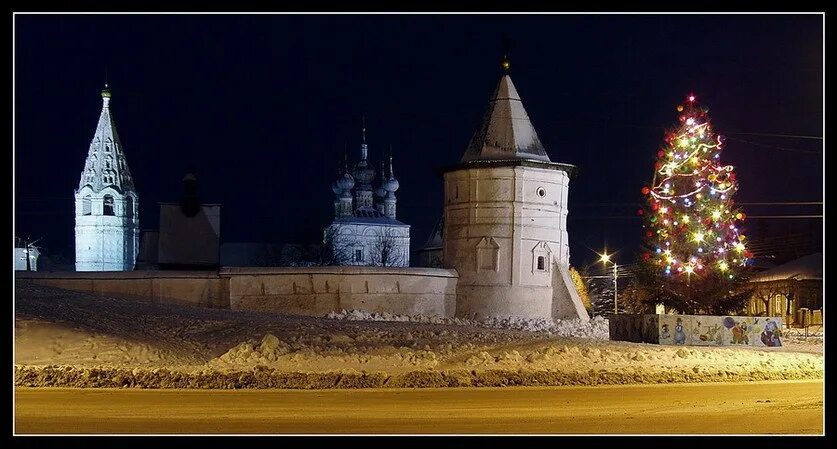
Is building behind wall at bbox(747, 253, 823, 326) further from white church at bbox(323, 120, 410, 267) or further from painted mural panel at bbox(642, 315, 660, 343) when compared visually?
white church at bbox(323, 120, 410, 267)

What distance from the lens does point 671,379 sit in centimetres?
2061

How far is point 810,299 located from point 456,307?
749 inches

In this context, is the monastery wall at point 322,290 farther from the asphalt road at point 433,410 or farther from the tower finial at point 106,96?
the tower finial at point 106,96

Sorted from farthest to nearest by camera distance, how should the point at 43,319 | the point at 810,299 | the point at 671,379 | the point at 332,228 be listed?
the point at 332,228 < the point at 810,299 < the point at 43,319 < the point at 671,379

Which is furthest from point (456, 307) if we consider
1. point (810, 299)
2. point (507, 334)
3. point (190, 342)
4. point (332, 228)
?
point (332, 228)

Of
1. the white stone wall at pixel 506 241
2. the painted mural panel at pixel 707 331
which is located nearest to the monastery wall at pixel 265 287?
the white stone wall at pixel 506 241

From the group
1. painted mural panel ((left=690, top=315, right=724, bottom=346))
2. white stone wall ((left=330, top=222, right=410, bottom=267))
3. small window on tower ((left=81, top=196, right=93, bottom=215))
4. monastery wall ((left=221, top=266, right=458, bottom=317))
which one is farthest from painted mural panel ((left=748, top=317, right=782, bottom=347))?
small window on tower ((left=81, top=196, right=93, bottom=215))

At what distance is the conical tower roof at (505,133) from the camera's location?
3584cm

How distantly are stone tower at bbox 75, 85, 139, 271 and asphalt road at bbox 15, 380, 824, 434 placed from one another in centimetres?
8390

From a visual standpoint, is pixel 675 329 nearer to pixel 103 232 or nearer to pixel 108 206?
pixel 108 206

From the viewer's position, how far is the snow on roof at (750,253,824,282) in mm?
49281

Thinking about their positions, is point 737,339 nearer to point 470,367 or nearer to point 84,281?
point 470,367

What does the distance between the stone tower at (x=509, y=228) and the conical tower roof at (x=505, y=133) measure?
3 cm

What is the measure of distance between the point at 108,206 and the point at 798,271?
67.9 m
